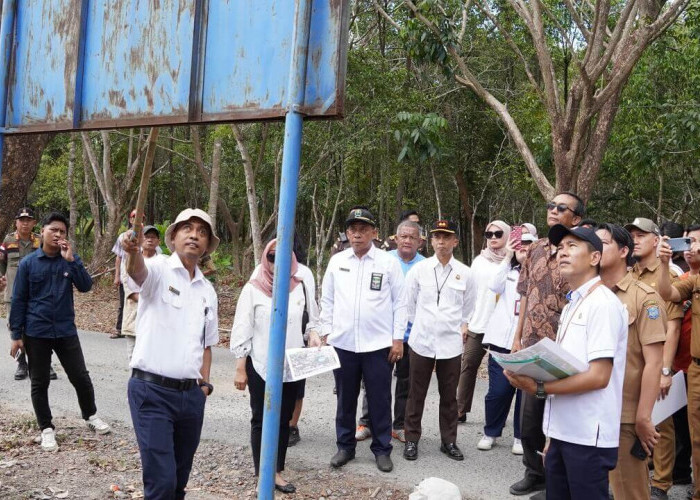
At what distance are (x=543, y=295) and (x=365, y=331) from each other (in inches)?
59.6

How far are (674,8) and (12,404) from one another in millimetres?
8667

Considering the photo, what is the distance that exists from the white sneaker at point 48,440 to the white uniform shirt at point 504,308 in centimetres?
A: 381

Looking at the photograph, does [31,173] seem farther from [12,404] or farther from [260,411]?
[260,411]

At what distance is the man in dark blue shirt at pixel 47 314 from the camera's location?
5.79m

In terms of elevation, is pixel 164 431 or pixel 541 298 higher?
pixel 541 298

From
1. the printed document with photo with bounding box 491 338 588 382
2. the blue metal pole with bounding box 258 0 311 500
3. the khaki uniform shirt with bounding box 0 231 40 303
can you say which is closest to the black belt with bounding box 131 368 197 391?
the blue metal pole with bounding box 258 0 311 500

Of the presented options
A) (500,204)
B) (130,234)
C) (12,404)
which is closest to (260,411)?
(130,234)

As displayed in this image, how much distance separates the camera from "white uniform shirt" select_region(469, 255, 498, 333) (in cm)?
638

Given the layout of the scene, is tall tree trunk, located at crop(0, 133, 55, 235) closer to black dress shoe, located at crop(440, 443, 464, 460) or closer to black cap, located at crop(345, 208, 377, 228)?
black cap, located at crop(345, 208, 377, 228)

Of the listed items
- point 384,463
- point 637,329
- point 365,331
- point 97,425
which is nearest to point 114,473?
point 97,425

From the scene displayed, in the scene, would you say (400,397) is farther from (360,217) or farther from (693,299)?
(693,299)

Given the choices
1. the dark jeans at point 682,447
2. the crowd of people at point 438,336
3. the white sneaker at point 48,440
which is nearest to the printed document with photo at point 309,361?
the crowd of people at point 438,336

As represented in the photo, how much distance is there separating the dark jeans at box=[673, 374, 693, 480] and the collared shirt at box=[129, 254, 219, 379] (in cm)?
373

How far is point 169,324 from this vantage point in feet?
12.5
